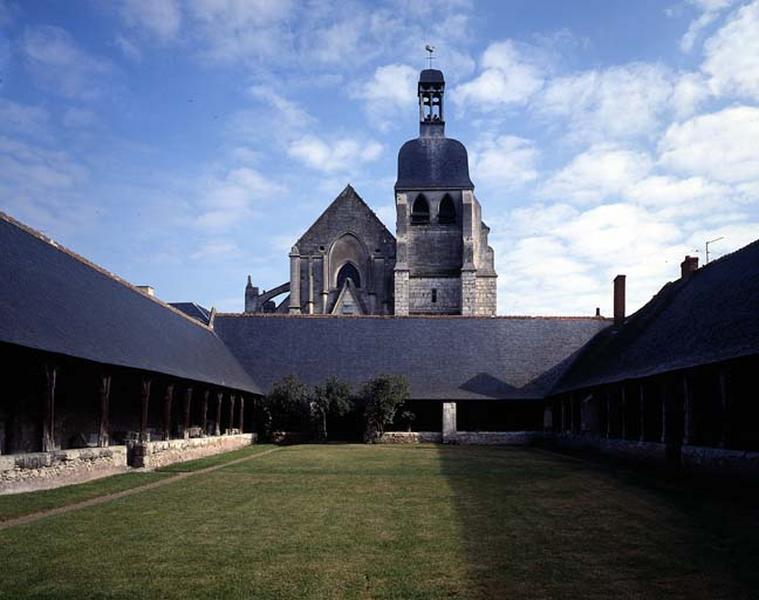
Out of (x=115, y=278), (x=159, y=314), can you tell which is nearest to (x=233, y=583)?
(x=115, y=278)

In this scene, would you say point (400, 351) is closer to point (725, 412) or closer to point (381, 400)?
point (381, 400)

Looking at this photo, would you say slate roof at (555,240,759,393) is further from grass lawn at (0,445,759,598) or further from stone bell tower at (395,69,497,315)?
stone bell tower at (395,69,497,315)

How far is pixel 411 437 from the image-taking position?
27031 millimetres

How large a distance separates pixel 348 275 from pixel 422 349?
13.1m

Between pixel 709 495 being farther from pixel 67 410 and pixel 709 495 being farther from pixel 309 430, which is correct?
pixel 309 430

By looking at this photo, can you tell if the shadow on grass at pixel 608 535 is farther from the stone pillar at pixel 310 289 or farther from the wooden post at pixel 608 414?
the stone pillar at pixel 310 289

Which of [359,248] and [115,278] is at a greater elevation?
[359,248]

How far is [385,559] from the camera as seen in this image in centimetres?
667

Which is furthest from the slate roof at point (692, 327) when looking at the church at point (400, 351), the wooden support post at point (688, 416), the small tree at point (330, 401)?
the small tree at point (330, 401)

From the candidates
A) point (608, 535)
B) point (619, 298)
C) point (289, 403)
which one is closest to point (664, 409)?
point (608, 535)

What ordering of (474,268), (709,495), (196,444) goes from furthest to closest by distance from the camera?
(474,268) → (196,444) → (709,495)

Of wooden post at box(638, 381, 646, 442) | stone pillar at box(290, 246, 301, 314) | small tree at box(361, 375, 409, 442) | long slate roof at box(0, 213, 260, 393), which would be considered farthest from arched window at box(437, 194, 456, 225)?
wooden post at box(638, 381, 646, 442)

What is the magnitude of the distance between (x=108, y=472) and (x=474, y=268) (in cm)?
2826

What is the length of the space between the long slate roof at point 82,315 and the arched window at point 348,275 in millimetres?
18777
